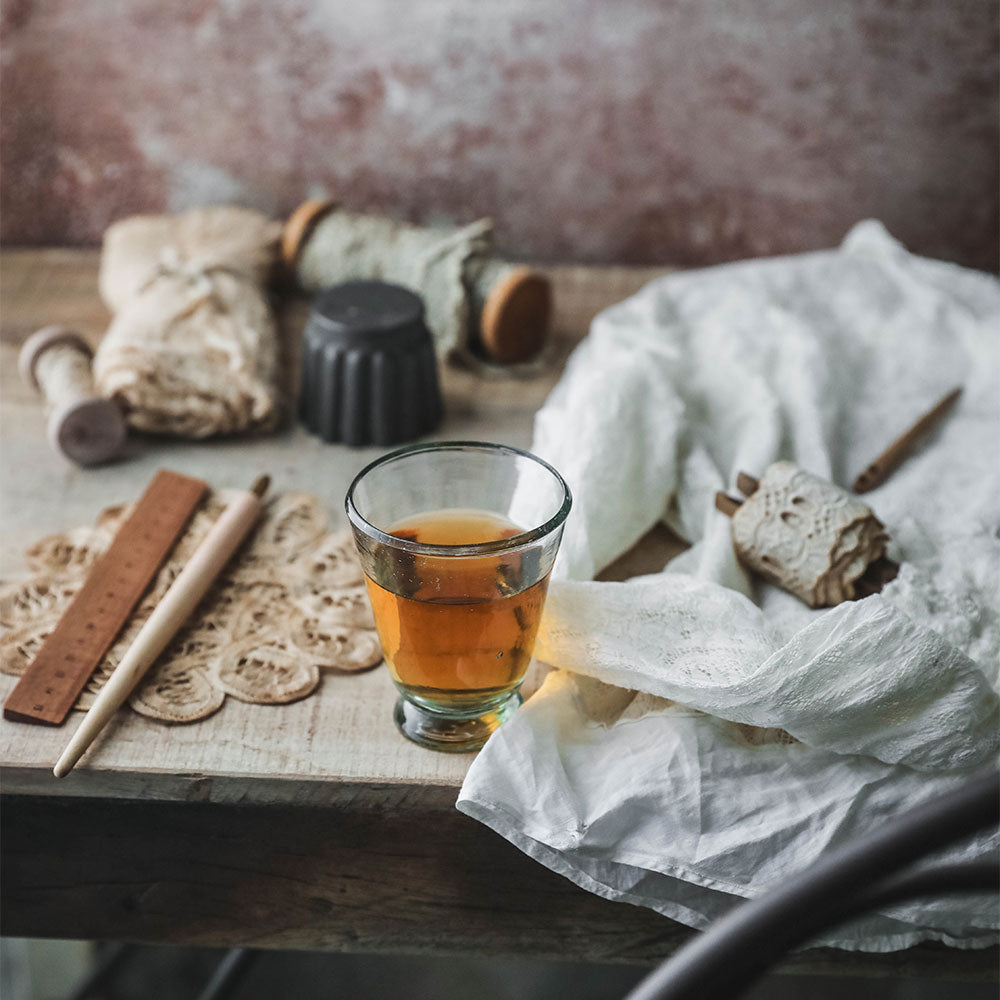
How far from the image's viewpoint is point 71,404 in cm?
90

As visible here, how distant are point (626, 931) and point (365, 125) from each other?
0.94 m

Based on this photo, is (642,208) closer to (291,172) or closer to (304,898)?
(291,172)

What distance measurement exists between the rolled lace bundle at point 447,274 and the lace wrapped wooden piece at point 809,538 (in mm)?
393

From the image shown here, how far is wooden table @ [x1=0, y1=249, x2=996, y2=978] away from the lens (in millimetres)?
632

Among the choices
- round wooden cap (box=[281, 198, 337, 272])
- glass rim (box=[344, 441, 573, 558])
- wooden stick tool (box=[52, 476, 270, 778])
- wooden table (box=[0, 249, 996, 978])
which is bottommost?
wooden table (box=[0, 249, 996, 978])

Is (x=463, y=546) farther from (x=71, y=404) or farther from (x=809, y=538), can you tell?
(x=71, y=404)

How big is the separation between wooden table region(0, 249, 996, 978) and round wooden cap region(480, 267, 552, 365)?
1.47 feet

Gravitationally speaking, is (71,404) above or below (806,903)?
below

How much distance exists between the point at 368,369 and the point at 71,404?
9.4 inches

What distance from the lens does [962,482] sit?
2.72ft

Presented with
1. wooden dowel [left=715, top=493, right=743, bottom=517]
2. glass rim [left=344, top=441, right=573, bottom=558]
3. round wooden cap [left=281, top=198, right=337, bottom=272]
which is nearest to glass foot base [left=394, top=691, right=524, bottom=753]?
glass rim [left=344, top=441, right=573, bottom=558]

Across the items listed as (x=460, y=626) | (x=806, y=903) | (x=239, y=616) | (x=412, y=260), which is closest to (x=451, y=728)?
(x=460, y=626)

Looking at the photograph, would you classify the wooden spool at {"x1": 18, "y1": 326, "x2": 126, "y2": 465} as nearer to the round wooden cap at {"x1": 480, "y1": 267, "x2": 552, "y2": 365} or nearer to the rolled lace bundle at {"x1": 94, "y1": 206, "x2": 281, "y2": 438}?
the rolled lace bundle at {"x1": 94, "y1": 206, "x2": 281, "y2": 438}

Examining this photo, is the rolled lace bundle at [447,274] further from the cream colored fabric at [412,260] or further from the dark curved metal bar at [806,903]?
the dark curved metal bar at [806,903]
